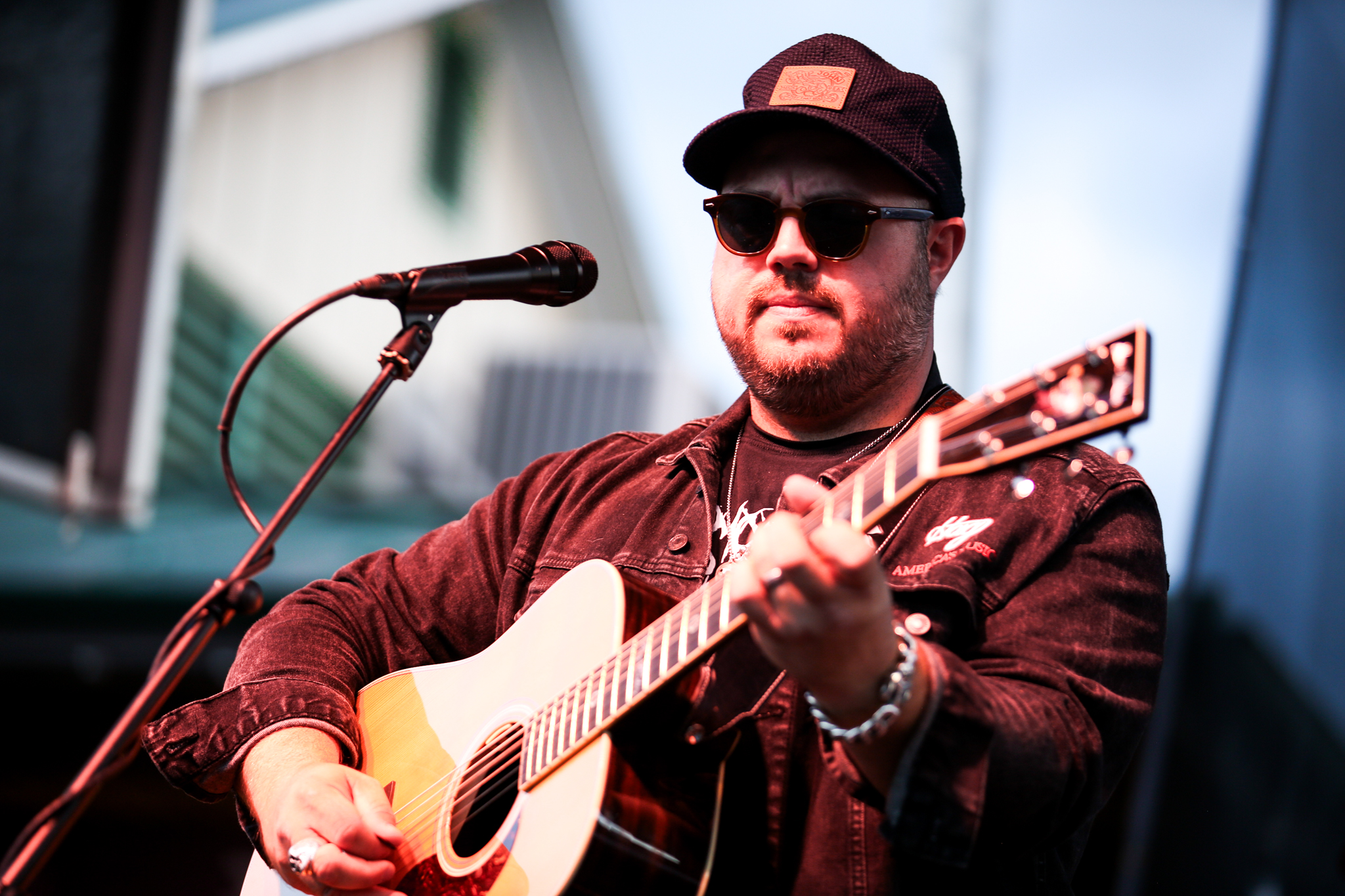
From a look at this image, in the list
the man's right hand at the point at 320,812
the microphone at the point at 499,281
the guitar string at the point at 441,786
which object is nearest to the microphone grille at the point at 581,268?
the microphone at the point at 499,281

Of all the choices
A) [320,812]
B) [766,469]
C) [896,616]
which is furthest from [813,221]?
[320,812]

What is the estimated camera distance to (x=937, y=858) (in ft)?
3.61

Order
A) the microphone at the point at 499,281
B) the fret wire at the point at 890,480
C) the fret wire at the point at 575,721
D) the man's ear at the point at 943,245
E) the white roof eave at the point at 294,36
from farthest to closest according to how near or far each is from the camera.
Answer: the white roof eave at the point at 294,36 < the man's ear at the point at 943,245 < the microphone at the point at 499,281 < the fret wire at the point at 575,721 < the fret wire at the point at 890,480

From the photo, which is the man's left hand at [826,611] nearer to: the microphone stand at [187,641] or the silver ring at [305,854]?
the microphone stand at [187,641]

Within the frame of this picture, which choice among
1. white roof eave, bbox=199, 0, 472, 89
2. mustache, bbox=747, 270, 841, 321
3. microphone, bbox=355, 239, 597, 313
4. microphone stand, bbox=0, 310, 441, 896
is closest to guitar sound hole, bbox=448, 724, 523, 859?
microphone stand, bbox=0, 310, 441, 896

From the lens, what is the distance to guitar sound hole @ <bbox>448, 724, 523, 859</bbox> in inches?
56.1

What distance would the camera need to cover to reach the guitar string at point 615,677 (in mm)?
1109

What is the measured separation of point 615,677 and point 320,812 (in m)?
0.50

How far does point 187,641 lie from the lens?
1309mm

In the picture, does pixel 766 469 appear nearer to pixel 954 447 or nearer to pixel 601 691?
pixel 601 691

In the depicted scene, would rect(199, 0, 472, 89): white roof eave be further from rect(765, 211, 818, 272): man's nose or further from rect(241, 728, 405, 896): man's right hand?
rect(241, 728, 405, 896): man's right hand

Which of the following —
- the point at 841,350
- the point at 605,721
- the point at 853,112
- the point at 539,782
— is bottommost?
the point at 539,782

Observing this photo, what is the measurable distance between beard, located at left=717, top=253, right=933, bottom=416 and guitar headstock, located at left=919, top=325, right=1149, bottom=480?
23.8 inches

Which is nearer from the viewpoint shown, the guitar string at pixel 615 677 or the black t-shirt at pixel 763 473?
the guitar string at pixel 615 677
